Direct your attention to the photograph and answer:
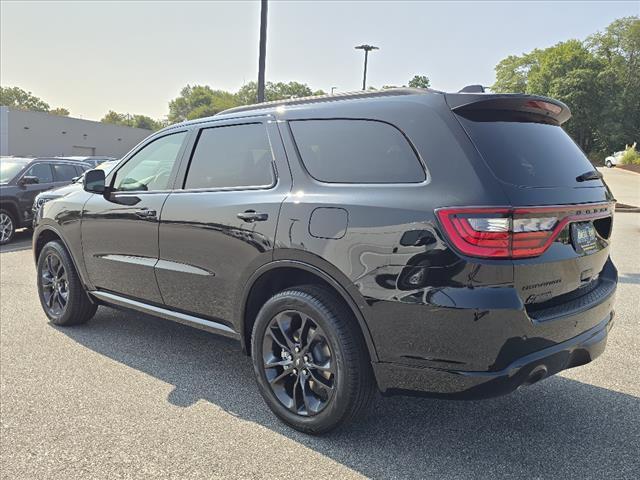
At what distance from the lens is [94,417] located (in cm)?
308

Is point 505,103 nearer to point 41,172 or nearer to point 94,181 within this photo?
point 94,181

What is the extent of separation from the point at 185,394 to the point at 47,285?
237 cm

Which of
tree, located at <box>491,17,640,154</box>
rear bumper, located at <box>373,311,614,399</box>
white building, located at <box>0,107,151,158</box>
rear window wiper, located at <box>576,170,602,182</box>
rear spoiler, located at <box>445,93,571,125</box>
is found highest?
tree, located at <box>491,17,640,154</box>

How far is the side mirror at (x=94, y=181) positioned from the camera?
4156 mm

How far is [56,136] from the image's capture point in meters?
46.1

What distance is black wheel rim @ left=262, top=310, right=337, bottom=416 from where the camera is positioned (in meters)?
2.81

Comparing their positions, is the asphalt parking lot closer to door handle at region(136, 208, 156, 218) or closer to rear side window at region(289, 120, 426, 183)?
door handle at region(136, 208, 156, 218)

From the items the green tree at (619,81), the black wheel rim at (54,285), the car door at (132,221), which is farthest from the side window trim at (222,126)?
the green tree at (619,81)

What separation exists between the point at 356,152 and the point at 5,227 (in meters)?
9.52

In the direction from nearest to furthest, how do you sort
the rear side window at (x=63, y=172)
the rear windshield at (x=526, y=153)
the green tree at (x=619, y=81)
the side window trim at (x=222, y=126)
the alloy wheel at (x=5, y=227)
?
the rear windshield at (x=526, y=153) → the side window trim at (x=222, y=126) → the alloy wheel at (x=5, y=227) → the rear side window at (x=63, y=172) → the green tree at (x=619, y=81)

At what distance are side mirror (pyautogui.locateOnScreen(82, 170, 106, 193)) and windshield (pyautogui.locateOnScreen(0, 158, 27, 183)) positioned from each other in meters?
7.48

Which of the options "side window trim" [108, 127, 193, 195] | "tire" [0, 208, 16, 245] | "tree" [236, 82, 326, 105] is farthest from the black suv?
"tree" [236, 82, 326, 105]

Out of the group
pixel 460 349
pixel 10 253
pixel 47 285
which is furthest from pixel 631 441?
pixel 10 253

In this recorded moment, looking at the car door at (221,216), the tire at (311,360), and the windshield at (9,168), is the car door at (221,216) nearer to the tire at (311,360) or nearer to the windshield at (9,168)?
the tire at (311,360)
